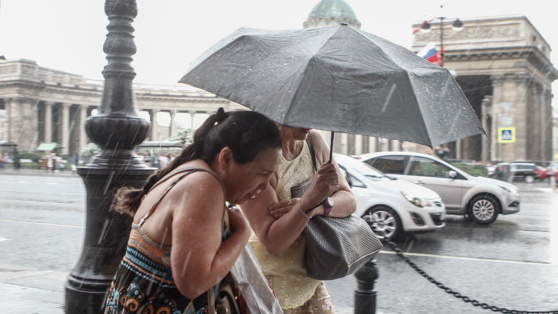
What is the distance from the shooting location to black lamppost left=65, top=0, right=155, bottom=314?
4199 mm

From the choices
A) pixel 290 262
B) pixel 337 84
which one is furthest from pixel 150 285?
pixel 337 84

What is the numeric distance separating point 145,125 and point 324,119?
2.93 m

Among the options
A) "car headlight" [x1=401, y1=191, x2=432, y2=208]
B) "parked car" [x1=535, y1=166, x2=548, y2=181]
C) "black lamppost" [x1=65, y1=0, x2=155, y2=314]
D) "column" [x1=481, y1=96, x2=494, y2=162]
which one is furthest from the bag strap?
"column" [x1=481, y1=96, x2=494, y2=162]

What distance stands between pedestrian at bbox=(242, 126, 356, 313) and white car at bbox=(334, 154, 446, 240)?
22.4 feet

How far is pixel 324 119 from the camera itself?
5.80ft

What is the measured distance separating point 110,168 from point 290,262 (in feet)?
8.00

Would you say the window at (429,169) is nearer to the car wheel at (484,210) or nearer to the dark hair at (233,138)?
the car wheel at (484,210)

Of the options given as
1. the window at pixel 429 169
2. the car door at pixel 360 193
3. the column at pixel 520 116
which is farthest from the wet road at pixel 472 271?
the column at pixel 520 116

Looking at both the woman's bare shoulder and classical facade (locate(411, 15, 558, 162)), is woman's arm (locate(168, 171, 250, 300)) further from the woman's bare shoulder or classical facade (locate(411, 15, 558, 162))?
classical facade (locate(411, 15, 558, 162))

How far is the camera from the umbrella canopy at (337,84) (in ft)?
5.88

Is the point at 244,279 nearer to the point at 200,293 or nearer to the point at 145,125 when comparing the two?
the point at 200,293

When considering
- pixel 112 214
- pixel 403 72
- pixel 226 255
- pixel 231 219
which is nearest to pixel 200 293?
pixel 226 255

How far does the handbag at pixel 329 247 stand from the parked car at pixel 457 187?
32.7ft

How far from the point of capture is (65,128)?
7231 centimetres
